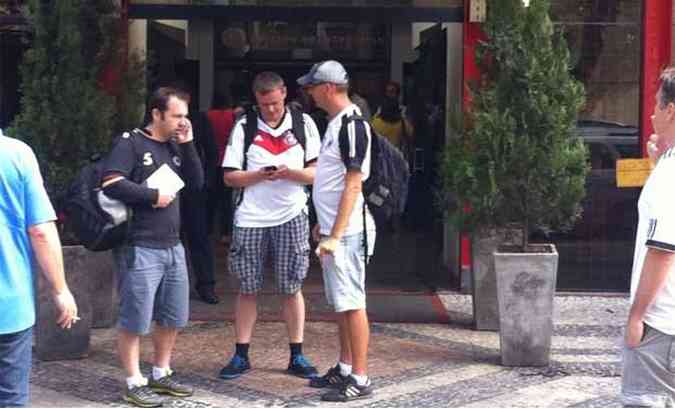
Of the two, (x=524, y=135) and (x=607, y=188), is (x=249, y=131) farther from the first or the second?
(x=607, y=188)

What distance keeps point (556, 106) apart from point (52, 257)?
4.05 meters

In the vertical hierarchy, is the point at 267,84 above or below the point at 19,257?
above

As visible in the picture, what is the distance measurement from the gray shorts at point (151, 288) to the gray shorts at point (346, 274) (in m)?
0.82

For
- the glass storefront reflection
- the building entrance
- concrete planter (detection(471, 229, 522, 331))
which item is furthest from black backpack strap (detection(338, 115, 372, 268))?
the building entrance

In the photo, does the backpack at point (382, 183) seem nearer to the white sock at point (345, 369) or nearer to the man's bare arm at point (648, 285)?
the white sock at point (345, 369)

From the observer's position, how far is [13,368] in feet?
15.4

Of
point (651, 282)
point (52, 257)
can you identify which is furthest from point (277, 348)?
point (651, 282)

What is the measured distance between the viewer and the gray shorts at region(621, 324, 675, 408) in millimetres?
4188

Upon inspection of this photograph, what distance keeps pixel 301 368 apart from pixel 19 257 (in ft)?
9.03

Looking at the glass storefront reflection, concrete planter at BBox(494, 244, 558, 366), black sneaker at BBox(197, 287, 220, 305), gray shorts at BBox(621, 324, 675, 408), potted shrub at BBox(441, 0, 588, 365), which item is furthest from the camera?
the glass storefront reflection

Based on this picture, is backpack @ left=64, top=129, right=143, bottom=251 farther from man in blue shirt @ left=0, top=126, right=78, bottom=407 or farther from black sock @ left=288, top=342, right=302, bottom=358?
man in blue shirt @ left=0, top=126, right=78, bottom=407

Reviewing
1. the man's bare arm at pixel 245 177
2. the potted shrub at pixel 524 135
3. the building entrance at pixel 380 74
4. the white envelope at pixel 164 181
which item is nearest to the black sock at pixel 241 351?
the man's bare arm at pixel 245 177

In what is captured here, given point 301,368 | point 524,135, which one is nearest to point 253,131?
point 301,368

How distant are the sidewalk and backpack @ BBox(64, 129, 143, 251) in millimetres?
933
